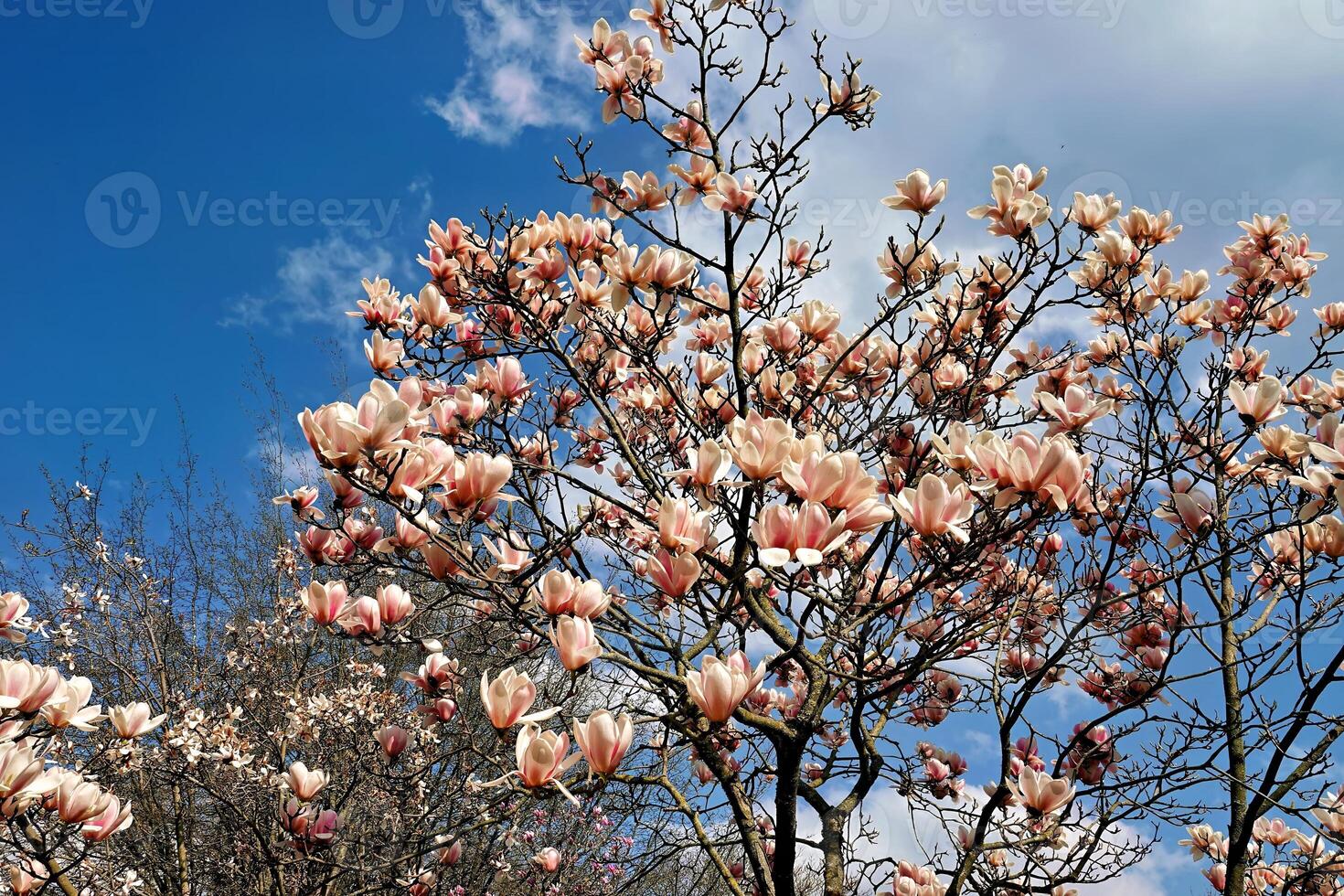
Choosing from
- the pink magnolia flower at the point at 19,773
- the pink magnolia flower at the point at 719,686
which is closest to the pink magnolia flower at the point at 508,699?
the pink magnolia flower at the point at 719,686

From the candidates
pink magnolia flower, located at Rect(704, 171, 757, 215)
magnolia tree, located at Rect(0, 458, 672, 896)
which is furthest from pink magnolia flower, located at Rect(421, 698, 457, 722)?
pink magnolia flower, located at Rect(704, 171, 757, 215)

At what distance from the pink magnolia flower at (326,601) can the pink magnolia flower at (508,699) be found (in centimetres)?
71

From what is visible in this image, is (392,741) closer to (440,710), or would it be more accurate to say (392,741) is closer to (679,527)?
(440,710)

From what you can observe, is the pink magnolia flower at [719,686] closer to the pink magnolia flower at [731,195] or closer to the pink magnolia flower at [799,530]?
the pink magnolia flower at [799,530]

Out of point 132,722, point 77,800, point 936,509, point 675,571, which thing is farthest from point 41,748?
point 936,509

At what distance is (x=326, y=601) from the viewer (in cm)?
208

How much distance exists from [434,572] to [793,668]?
7.26 feet

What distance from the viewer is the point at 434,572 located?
1888 mm

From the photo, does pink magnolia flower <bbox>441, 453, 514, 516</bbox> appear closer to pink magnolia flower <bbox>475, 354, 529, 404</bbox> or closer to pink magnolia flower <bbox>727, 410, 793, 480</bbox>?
pink magnolia flower <bbox>727, 410, 793, 480</bbox>

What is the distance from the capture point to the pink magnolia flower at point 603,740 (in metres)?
1.52

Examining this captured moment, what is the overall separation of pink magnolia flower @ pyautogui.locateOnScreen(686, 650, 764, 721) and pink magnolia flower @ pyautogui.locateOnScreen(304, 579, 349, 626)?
3.39 ft

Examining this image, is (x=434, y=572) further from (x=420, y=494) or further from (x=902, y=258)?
(x=902, y=258)

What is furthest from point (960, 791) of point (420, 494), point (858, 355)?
point (420, 494)

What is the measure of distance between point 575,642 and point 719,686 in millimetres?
285
